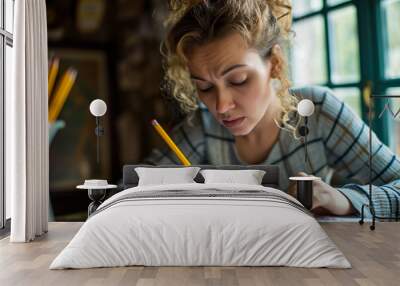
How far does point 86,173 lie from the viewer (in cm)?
616

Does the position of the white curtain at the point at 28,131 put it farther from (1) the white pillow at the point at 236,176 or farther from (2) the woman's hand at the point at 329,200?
(2) the woman's hand at the point at 329,200

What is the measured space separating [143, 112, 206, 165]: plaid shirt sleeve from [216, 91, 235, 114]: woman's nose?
0.95 ft

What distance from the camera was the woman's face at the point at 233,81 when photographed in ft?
19.3

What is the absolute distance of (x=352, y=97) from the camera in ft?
19.7

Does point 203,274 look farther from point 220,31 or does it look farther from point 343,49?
point 343,49

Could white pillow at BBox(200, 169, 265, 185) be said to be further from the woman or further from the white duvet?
the white duvet

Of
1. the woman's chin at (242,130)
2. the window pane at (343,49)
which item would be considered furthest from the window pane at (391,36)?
the woman's chin at (242,130)

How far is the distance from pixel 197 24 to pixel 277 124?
1.40 metres

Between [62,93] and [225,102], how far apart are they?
6.05 ft

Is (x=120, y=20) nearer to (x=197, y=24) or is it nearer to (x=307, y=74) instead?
(x=197, y=24)

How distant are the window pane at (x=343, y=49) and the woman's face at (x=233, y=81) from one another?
0.77 metres

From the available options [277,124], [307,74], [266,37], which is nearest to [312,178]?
[277,124]

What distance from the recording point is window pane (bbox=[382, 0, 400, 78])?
5824 millimetres

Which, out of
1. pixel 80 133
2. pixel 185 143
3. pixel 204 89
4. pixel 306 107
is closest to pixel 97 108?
pixel 80 133
